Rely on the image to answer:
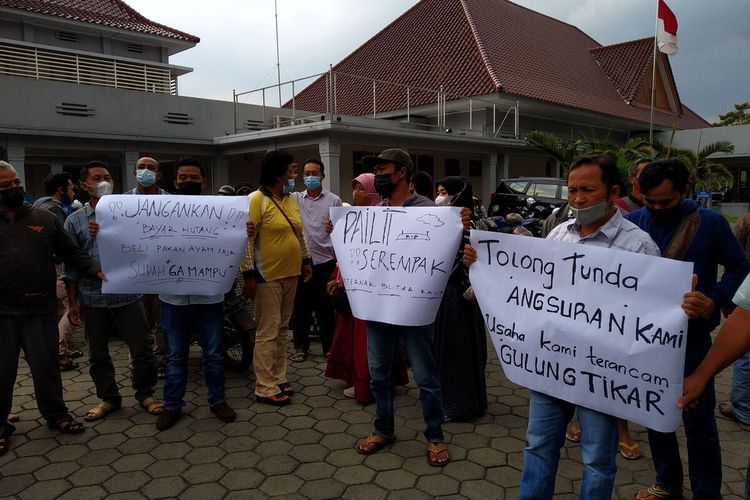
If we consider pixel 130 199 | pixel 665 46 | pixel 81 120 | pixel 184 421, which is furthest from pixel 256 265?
pixel 665 46

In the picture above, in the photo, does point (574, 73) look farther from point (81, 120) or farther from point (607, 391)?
point (607, 391)

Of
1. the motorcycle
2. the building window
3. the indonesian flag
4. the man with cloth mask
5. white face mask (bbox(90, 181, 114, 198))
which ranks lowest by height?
the motorcycle

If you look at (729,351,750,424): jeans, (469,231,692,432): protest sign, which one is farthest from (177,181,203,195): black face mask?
(729,351,750,424): jeans

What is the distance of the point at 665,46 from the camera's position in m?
15.3

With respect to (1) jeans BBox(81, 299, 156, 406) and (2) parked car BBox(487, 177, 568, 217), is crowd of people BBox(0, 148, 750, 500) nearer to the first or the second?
(1) jeans BBox(81, 299, 156, 406)

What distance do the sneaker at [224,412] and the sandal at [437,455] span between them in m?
1.48

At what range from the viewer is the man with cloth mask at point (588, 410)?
7.04ft

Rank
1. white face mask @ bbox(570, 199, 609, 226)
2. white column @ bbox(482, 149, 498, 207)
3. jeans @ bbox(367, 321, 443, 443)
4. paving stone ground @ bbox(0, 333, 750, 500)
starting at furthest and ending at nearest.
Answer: white column @ bbox(482, 149, 498, 207) < jeans @ bbox(367, 321, 443, 443) < paving stone ground @ bbox(0, 333, 750, 500) < white face mask @ bbox(570, 199, 609, 226)

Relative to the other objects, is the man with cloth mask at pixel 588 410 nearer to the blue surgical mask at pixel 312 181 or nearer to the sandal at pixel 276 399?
the sandal at pixel 276 399

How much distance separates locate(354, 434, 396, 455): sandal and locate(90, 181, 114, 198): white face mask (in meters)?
2.51

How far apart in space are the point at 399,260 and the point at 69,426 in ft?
8.37

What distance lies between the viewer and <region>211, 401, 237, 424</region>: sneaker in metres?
3.83

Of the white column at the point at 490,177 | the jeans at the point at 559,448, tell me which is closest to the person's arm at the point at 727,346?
the jeans at the point at 559,448

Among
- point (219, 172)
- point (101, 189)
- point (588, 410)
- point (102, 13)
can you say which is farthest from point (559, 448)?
point (102, 13)
